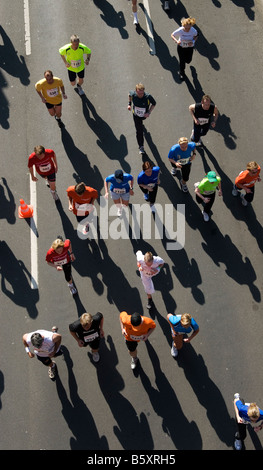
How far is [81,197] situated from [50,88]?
3.04 m

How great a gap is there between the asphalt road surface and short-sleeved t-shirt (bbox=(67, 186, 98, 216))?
1302 mm

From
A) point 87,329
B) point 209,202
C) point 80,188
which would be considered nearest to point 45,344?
point 87,329

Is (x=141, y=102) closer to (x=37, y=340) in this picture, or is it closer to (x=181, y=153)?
(x=181, y=153)

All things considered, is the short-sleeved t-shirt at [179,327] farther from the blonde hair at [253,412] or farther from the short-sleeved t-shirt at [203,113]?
the short-sleeved t-shirt at [203,113]

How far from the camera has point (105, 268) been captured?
11797mm

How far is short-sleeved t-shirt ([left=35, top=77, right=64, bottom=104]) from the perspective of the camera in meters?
12.1

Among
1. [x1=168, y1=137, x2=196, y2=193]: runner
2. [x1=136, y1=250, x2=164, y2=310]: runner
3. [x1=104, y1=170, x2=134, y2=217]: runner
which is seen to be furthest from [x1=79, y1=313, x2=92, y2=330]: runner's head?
[x1=168, y1=137, x2=196, y2=193]: runner

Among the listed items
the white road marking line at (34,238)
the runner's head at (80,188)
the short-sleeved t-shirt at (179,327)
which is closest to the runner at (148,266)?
the short-sleeved t-shirt at (179,327)

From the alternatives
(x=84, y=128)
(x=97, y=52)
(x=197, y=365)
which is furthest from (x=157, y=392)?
(x=97, y=52)

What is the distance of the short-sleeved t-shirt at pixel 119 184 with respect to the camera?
1106cm

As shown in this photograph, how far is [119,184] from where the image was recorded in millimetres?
11141

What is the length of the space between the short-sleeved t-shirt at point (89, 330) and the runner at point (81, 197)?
8.03 ft

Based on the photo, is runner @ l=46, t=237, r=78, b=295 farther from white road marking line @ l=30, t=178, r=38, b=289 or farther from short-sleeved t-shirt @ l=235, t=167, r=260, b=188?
short-sleeved t-shirt @ l=235, t=167, r=260, b=188
